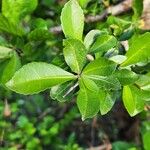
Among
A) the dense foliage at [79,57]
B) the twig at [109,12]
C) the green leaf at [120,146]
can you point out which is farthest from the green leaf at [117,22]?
the green leaf at [120,146]

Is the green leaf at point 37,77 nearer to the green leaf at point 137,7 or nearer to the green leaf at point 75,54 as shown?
the green leaf at point 75,54

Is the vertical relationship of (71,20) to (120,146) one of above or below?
above

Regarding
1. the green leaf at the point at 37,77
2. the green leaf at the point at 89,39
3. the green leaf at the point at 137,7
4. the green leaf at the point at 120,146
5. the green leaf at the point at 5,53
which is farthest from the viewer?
the green leaf at the point at 120,146

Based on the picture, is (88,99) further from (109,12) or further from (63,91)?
(109,12)

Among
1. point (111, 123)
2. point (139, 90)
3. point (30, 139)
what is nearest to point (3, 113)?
point (30, 139)

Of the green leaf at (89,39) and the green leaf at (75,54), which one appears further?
the green leaf at (89,39)

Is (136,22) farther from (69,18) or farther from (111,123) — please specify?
(111,123)

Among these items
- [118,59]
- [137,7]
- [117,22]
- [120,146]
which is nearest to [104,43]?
[118,59]

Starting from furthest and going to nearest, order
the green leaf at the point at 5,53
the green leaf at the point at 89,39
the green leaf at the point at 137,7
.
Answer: the green leaf at the point at 137,7
the green leaf at the point at 5,53
the green leaf at the point at 89,39

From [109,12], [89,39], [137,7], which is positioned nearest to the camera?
[89,39]
